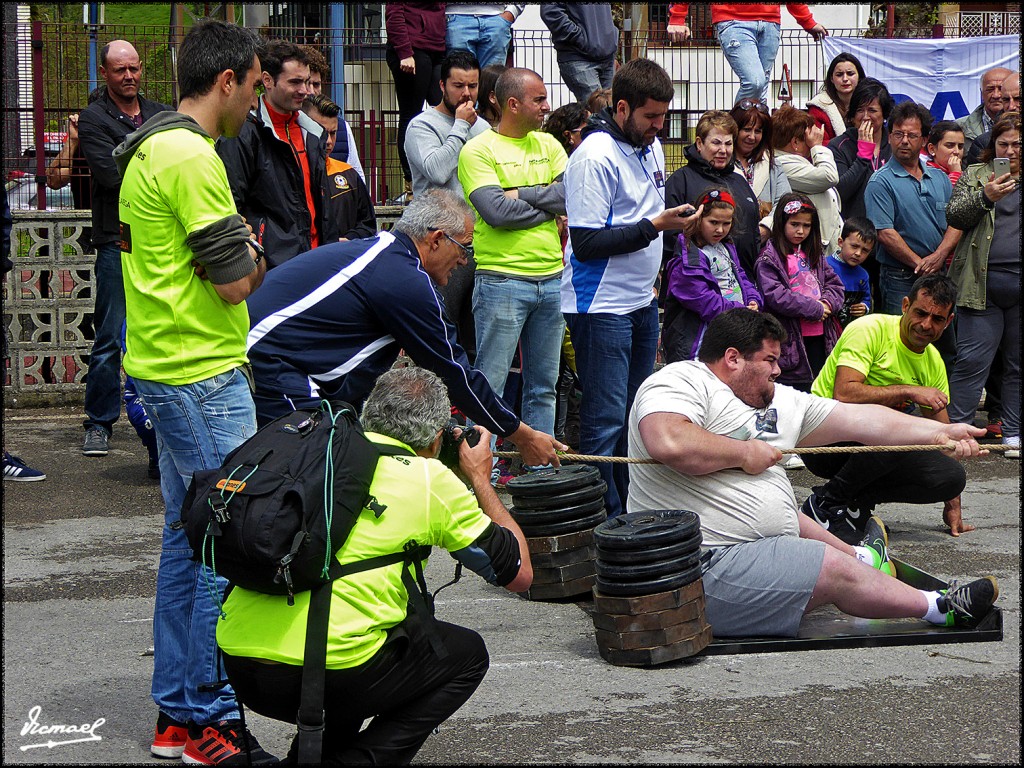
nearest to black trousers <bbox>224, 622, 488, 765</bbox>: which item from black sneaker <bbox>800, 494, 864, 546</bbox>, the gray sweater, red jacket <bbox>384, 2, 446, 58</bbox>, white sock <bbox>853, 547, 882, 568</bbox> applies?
white sock <bbox>853, 547, 882, 568</bbox>

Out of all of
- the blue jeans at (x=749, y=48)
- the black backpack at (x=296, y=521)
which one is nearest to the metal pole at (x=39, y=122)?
the blue jeans at (x=749, y=48)

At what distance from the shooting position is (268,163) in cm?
644

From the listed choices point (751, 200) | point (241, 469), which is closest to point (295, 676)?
point (241, 469)

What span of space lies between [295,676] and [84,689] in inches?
62.5

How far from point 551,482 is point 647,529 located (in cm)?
89

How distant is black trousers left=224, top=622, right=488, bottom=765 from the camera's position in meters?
3.55

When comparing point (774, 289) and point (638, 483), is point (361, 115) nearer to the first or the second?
point (774, 289)

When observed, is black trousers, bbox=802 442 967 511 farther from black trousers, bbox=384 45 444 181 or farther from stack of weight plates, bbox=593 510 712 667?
black trousers, bbox=384 45 444 181

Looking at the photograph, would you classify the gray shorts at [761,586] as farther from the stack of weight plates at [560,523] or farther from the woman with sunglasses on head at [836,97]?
the woman with sunglasses on head at [836,97]

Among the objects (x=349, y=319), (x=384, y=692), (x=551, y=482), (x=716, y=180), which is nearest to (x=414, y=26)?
(x=716, y=180)

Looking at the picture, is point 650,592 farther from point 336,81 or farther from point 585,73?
point 336,81

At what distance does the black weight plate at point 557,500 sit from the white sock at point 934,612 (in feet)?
4.98

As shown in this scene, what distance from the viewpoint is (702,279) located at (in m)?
7.38

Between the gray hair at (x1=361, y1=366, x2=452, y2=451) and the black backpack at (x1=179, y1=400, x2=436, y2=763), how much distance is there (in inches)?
10.8
